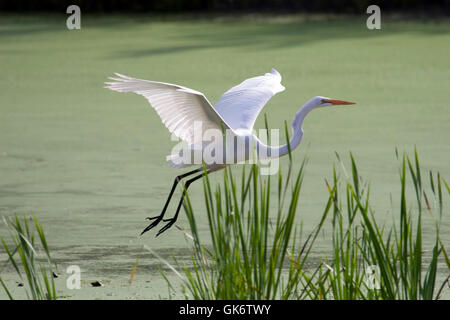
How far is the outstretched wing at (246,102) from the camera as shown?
3229 millimetres

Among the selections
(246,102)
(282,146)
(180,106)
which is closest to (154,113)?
(246,102)

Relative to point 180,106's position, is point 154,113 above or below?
below

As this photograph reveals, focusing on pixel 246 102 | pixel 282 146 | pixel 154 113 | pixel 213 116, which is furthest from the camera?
pixel 154 113

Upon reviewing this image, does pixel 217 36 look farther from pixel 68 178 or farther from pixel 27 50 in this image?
pixel 68 178

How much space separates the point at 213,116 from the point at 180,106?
4.8 inches

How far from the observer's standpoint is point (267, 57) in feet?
22.6

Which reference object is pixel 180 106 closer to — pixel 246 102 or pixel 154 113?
pixel 246 102

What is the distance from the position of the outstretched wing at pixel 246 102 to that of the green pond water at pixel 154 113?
1.33ft

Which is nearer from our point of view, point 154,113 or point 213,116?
point 213,116

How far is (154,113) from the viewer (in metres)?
5.30

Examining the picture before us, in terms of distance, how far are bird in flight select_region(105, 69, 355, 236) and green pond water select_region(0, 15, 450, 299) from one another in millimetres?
289

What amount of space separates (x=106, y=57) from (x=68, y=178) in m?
3.38

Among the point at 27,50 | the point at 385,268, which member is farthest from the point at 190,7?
the point at 385,268
